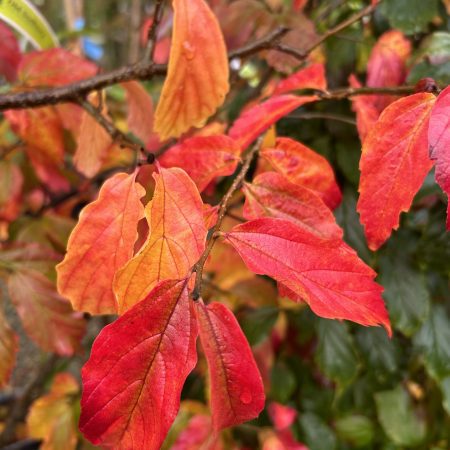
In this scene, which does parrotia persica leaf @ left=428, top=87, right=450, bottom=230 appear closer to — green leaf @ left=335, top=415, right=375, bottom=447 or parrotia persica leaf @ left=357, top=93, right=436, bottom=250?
parrotia persica leaf @ left=357, top=93, right=436, bottom=250

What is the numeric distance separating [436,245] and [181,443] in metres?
0.44

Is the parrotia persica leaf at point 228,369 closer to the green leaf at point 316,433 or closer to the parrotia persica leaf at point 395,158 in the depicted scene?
the parrotia persica leaf at point 395,158

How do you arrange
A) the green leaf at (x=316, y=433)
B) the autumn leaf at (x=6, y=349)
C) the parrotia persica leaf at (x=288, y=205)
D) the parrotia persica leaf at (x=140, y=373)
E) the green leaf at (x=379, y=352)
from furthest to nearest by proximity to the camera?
the green leaf at (x=316, y=433), the green leaf at (x=379, y=352), the autumn leaf at (x=6, y=349), the parrotia persica leaf at (x=288, y=205), the parrotia persica leaf at (x=140, y=373)

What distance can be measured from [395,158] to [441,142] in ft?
0.18

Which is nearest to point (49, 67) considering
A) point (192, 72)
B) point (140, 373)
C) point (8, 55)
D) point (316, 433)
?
point (8, 55)

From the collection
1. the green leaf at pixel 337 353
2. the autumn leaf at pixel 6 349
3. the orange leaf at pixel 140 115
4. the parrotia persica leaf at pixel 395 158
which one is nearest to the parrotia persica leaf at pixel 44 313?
the autumn leaf at pixel 6 349

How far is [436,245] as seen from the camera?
58cm

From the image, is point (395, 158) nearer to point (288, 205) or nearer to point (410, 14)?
point (288, 205)

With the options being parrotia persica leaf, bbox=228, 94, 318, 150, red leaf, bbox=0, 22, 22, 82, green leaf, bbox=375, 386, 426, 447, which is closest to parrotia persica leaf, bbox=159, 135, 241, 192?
parrotia persica leaf, bbox=228, 94, 318, 150

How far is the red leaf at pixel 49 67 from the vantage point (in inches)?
23.9

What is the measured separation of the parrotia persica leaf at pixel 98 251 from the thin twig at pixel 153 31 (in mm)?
187

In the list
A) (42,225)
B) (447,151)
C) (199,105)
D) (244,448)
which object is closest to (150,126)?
(199,105)

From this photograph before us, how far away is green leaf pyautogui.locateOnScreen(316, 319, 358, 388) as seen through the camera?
26.7 inches

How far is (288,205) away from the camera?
415 mm
